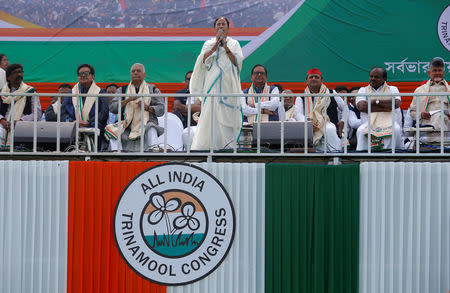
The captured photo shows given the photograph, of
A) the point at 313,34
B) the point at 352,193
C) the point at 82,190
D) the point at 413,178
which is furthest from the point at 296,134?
the point at 313,34

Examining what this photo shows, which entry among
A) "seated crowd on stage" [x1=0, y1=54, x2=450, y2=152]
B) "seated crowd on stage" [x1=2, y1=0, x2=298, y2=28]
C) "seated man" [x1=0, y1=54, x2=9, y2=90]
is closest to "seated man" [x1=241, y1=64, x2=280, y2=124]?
"seated crowd on stage" [x1=0, y1=54, x2=450, y2=152]

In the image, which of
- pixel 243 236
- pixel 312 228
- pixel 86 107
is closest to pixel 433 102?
pixel 312 228

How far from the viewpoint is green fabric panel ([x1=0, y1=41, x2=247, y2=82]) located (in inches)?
393

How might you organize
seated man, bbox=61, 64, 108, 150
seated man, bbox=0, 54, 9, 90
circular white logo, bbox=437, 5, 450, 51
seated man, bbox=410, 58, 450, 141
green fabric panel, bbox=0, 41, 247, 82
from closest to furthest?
1. seated man, bbox=410, 58, 450, 141
2. seated man, bbox=61, 64, 108, 150
3. seated man, bbox=0, 54, 9, 90
4. circular white logo, bbox=437, 5, 450, 51
5. green fabric panel, bbox=0, 41, 247, 82

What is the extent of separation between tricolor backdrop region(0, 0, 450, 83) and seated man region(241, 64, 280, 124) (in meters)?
1.64

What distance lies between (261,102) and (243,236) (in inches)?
80.6

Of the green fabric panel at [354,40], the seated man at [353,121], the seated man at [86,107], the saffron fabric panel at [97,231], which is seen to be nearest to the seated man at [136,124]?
the seated man at [86,107]

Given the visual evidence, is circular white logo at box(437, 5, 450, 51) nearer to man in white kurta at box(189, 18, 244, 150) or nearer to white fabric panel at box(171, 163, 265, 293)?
man in white kurta at box(189, 18, 244, 150)

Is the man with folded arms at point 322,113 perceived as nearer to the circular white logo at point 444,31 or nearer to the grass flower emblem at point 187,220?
the grass flower emblem at point 187,220

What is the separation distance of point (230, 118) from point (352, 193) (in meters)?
1.63

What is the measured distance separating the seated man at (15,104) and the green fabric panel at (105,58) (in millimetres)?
2055

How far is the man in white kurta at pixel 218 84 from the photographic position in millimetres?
7273

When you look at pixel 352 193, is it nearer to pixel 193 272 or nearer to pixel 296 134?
pixel 296 134

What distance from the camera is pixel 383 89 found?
7.91 m
